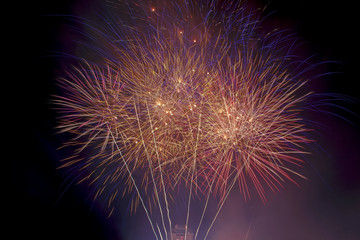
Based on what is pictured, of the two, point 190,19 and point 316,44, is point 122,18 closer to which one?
point 190,19

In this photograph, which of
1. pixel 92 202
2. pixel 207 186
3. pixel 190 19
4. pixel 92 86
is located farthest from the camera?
pixel 207 186

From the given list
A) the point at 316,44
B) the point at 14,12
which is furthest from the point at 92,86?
the point at 316,44

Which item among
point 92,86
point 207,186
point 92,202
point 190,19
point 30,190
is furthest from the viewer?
point 207,186

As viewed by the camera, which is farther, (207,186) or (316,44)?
(207,186)

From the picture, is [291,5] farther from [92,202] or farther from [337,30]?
[92,202]

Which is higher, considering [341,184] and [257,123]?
[257,123]

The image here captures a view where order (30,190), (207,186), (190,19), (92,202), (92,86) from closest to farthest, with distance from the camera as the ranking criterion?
(190,19) → (92,86) → (30,190) → (92,202) → (207,186)

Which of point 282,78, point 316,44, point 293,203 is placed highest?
point 316,44

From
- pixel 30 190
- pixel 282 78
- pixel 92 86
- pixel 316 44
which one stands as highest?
pixel 316 44

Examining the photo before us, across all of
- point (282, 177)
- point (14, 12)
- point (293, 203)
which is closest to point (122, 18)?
point (14, 12)
